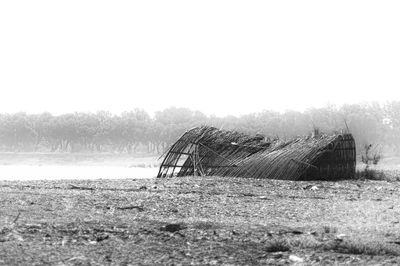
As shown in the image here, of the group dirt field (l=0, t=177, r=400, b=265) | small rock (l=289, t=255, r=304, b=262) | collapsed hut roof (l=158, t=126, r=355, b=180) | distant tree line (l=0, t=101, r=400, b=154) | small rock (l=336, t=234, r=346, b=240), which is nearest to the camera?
small rock (l=289, t=255, r=304, b=262)

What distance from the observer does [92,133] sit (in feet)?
230

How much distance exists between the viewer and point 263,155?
20.2 metres

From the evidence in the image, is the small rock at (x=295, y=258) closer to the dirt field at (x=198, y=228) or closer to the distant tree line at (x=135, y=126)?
the dirt field at (x=198, y=228)

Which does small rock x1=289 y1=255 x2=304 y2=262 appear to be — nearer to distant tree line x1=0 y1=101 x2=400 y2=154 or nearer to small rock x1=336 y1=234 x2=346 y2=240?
small rock x1=336 y1=234 x2=346 y2=240

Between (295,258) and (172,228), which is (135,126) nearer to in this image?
(172,228)

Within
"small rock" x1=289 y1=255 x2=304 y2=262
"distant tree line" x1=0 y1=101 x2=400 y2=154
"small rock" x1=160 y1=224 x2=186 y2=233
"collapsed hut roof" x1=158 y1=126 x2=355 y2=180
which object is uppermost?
"distant tree line" x1=0 y1=101 x2=400 y2=154

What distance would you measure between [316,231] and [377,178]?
13663mm

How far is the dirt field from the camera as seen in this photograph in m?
6.43

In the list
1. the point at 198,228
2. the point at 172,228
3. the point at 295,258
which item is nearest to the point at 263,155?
the point at 198,228

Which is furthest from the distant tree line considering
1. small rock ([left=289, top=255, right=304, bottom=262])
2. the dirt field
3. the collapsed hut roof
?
small rock ([left=289, top=255, right=304, bottom=262])

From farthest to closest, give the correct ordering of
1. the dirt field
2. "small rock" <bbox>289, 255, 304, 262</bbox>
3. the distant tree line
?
1. the distant tree line
2. the dirt field
3. "small rock" <bbox>289, 255, 304, 262</bbox>

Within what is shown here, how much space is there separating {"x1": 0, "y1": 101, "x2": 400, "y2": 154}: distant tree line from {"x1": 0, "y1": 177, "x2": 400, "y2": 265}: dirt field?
50820mm

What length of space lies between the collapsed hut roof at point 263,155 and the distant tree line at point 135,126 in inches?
1659

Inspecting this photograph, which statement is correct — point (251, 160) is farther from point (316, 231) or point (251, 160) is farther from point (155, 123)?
point (155, 123)
